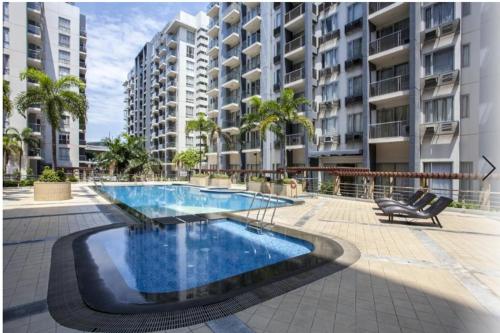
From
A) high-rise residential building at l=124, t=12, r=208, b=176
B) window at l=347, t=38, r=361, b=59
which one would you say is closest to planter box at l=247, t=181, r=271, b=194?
window at l=347, t=38, r=361, b=59

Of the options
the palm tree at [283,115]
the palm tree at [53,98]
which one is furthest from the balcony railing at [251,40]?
the palm tree at [53,98]

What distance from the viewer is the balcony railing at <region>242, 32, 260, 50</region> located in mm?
32344

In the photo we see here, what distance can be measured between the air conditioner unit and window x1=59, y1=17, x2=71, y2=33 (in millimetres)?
52353

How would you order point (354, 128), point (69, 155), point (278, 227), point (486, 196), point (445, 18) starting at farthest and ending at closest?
point (69, 155), point (354, 128), point (445, 18), point (486, 196), point (278, 227)

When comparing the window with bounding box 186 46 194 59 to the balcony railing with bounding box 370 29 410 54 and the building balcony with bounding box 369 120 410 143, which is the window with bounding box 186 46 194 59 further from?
the building balcony with bounding box 369 120 410 143

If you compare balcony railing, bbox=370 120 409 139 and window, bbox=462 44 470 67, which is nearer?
window, bbox=462 44 470 67

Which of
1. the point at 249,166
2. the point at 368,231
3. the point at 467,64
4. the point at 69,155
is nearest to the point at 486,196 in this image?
the point at 368,231

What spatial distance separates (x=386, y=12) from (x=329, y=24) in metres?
5.99

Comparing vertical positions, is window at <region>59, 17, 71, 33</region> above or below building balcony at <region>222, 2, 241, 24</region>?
above

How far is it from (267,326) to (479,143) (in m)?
18.4

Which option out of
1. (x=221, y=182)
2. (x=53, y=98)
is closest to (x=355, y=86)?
(x=221, y=182)

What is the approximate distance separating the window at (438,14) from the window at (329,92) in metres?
7.84

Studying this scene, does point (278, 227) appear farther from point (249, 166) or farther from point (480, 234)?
point (249, 166)

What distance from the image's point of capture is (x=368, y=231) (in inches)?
348
